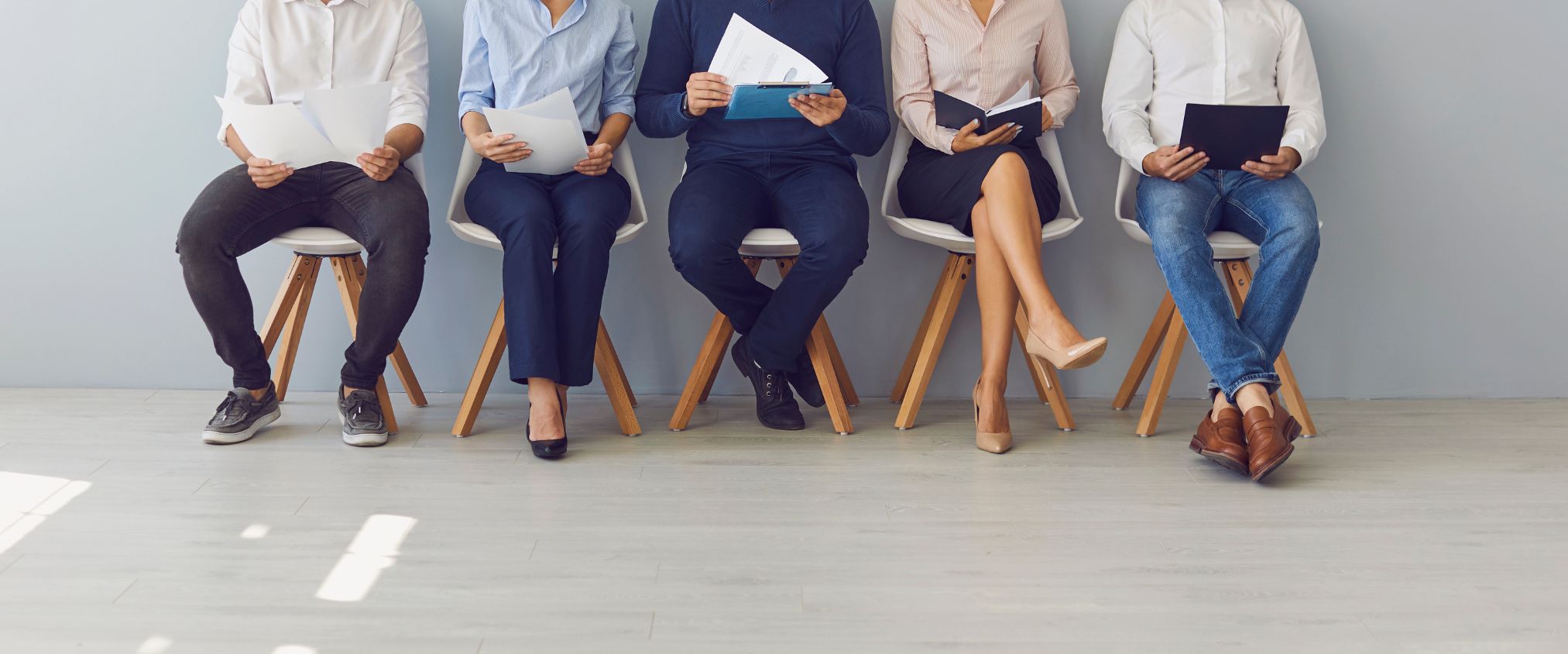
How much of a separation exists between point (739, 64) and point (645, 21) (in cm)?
64

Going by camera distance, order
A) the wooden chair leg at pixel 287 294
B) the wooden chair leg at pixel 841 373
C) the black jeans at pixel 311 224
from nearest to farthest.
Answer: the black jeans at pixel 311 224, the wooden chair leg at pixel 287 294, the wooden chair leg at pixel 841 373

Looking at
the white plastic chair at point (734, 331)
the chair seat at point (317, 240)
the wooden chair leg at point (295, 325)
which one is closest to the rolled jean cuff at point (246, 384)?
the wooden chair leg at point (295, 325)

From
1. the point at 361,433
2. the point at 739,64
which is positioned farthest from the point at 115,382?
the point at 739,64

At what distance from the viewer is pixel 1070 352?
2.47 m

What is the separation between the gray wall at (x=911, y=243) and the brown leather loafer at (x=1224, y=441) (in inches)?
31.8

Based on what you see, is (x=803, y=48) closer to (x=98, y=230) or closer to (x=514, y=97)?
(x=514, y=97)

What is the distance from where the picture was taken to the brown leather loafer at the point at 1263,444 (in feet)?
8.04

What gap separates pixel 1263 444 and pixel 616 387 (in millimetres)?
1510

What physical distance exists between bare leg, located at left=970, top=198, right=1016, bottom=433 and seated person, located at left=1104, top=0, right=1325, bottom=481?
383mm

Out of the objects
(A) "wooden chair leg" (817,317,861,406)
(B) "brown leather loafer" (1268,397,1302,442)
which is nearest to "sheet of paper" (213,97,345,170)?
(A) "wooden chair leg" (817,317,861,406)

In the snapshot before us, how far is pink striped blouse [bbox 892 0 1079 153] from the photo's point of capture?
3.00 m

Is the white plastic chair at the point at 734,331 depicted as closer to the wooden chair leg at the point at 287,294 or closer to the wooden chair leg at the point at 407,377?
the wooden chair leg at the point at 407,377

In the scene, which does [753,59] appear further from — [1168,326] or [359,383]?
[1168,326]

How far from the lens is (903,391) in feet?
10.9
